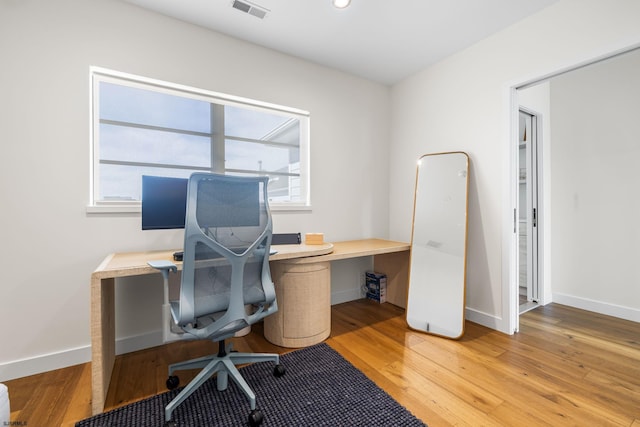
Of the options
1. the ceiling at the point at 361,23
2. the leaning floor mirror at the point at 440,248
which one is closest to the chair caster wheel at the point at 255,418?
the leaning floor mirror at the point at 440,248

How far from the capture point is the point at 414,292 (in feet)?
8.93

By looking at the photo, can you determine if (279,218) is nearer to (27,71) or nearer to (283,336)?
(283,336)

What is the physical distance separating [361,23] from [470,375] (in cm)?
277

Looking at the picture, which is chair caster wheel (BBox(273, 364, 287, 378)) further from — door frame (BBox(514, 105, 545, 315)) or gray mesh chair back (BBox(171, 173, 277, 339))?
door frame (BBox(514, 105, 545, 315))

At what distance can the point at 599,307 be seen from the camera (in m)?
2.89

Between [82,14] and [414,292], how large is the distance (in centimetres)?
346

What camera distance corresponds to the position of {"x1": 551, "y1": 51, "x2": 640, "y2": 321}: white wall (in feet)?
A: 8.86

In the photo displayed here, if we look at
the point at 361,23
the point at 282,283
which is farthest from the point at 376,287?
the point at 361,23

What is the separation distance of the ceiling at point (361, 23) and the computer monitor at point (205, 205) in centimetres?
142

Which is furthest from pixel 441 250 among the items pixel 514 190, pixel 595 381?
pixel 595 381

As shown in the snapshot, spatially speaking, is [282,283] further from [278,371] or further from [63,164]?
[63,164]

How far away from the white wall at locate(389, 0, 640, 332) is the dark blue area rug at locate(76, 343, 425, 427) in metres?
1.57

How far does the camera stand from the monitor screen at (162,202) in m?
1.90

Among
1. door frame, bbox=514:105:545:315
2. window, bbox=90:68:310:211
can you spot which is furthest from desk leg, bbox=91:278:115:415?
door frame, bbox=514:105:545:315
